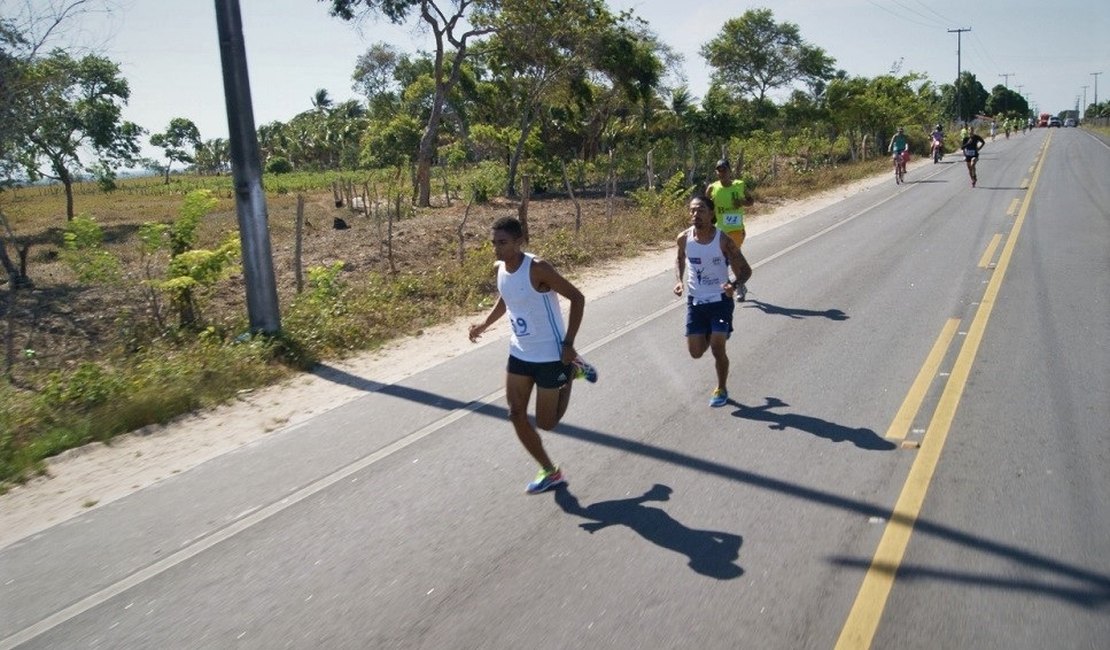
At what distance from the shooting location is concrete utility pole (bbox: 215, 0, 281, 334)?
350 inches

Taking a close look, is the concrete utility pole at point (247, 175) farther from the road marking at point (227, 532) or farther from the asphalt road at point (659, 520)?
the road marking at point (227, 532)

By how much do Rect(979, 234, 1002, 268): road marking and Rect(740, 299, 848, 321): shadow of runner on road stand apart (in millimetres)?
4135

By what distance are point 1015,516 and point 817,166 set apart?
3630 centimetres

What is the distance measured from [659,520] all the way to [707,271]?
8.31 ft

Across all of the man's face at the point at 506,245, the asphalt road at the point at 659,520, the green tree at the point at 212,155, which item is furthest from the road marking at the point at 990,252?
the green tree at the point at 212,155

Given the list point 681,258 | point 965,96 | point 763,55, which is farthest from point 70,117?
point 965,96

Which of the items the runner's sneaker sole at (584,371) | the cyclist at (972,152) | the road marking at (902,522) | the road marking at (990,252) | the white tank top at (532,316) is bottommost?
the road marking at (902,522)

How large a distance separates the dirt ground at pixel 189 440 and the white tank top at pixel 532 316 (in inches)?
114

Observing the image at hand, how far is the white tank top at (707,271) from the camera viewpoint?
6641 millimetres

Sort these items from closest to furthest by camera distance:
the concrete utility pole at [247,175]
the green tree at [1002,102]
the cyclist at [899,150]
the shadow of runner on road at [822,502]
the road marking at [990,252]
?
the shadow of runner on road at [822,502], the concrete utility pole at [247,175], the road marking at [990,252], the cyclist at [899,150], the green tree at [1002,102]

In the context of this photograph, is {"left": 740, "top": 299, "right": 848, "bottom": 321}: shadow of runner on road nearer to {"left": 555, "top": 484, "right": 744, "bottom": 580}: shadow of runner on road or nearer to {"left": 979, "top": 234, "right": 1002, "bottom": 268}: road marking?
{"left": 979, "top": 234, "right": 1002, "bottom": 268}: road marking

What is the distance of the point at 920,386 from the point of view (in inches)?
274

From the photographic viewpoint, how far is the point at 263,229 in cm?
940

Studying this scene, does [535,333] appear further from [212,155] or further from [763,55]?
[212,155]
